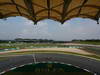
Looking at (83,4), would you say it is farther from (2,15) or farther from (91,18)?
(2,15)

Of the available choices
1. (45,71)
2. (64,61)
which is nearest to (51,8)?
(45,71)

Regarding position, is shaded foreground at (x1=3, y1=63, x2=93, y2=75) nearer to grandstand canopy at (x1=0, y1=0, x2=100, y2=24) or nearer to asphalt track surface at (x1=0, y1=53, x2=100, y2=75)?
grandstand canopy at (x1=0, y1=0, x2=100, y2=24)

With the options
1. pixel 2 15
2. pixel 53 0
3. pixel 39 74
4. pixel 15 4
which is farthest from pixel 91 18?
pixel 39 74

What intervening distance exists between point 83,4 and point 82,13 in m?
1.47

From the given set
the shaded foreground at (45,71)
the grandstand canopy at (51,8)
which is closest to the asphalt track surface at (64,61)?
the shaded foreground at (45,71)

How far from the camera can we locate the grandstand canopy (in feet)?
19.7

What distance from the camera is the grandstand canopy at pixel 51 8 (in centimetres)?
600

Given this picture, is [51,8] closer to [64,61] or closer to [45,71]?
[45,71]

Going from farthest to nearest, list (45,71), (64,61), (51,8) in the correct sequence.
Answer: (64,61)
(45,71)
(51,8)

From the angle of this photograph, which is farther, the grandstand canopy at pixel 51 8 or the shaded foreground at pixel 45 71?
the shaded foreground at pixel 45 71

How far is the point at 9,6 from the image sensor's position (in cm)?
688

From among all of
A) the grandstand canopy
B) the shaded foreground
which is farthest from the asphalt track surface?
the grandstand canopy

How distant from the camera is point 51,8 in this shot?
22.8ft

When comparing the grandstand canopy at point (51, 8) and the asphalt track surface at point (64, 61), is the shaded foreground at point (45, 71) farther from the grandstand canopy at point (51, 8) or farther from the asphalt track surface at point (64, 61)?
the asphalt track surface at point (64, 61)
